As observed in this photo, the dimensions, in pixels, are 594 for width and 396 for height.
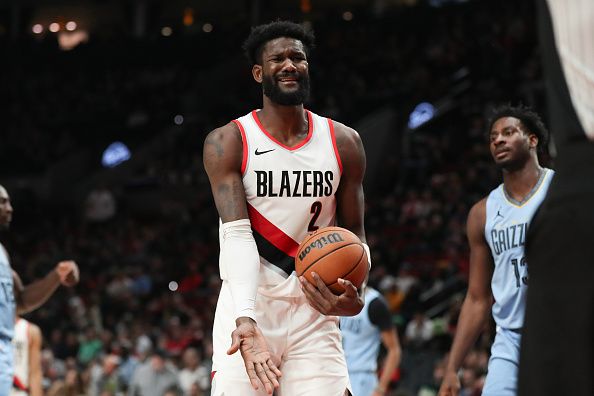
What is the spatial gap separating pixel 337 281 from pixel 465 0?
21.2 m

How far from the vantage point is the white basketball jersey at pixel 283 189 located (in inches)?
183

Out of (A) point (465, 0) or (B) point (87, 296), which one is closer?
(B) point (87, 296)

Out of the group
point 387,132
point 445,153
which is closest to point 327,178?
point 445,153

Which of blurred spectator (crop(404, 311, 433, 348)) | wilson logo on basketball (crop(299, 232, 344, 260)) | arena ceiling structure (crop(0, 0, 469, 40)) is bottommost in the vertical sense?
blurred spectator (crop(404, 311, 433, 348))

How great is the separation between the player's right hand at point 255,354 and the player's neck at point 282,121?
975 mm

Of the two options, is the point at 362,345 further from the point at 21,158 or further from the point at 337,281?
the point at 21,158

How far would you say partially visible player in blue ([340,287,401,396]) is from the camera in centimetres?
890

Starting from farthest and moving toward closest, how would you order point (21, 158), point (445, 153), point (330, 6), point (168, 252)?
1. point (330, 6)
2. point (21, 158)
3. point (168, 252)
4. point (445, 153)

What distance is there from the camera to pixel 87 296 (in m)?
20.1

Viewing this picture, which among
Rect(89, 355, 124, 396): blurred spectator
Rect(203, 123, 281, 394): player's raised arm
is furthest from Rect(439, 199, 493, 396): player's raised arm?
Rect(89, 355, 124, 396): blurred spectator

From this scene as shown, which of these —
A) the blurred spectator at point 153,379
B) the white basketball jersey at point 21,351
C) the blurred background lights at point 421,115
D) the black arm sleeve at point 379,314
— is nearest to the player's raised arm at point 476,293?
the black arm sleeve at point 379,314

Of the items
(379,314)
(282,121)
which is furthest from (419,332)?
(282,121)

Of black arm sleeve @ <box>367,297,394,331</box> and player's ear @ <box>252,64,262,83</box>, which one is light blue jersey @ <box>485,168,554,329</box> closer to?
player's ear @ <box>252,64,262,83</box>

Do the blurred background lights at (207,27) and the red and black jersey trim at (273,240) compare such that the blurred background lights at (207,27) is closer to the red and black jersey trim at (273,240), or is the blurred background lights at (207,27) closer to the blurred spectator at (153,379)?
the blurred spectator at (153,379)
